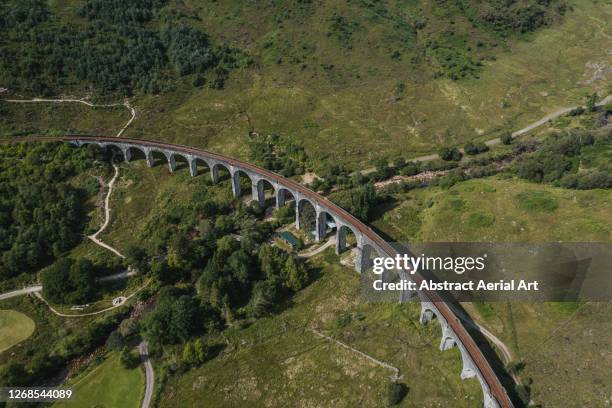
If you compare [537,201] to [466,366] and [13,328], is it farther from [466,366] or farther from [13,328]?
[13,328]

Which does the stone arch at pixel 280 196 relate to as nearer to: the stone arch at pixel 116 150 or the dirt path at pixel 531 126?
the dirt path at pixel 531 126

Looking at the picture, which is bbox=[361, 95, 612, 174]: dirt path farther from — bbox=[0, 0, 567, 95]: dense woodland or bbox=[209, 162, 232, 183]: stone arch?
bbox=[209, 162, 232, 183]: stone arch

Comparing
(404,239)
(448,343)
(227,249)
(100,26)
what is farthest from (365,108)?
(100,26)

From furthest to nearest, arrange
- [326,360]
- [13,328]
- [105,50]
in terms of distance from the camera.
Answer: [105,50] < [13,328] < [326,360]

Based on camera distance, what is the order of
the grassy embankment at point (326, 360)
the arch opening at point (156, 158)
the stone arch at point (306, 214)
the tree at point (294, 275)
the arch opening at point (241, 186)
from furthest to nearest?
the arch opening at point (156, 158) < the arch opening at point (241, 186) < the stone arch at point (306, 214) < the tree at point (294, 275) < the grassy embankment at point (326, 360)

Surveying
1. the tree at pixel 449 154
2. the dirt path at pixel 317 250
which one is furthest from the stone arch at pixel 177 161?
the tree at pixel 449 154

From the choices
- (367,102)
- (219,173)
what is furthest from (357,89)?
(219,173)

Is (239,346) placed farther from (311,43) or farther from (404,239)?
(311,43)

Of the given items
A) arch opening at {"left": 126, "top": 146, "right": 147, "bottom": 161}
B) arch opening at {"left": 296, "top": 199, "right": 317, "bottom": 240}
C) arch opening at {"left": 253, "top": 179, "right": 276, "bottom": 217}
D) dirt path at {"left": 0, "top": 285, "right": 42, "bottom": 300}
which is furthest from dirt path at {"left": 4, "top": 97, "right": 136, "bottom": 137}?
arch opening at {"left": 296, "top": 199, "right": 317, "bottom": 240}
